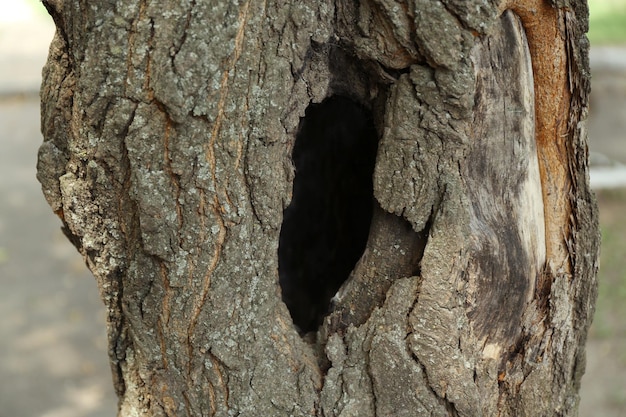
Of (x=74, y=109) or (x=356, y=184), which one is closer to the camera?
(x=74, y=109)

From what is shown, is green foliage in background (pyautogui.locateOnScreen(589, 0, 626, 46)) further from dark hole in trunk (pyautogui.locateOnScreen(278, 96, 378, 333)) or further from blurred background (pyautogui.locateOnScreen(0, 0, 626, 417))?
dark hole in trunk (pyautogui.locateOnScreen(278, 96, 378, 333))

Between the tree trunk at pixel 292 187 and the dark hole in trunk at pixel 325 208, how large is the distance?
710mm

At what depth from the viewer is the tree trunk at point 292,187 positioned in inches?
57.3

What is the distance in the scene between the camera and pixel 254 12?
1.43 metres

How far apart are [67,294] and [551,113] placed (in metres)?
3.89

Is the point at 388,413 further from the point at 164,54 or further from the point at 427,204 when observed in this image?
the point at 164,54

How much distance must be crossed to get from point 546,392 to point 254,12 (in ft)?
4.03

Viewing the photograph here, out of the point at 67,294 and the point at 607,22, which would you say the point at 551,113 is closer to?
the point at 67,294

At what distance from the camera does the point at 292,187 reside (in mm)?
1695

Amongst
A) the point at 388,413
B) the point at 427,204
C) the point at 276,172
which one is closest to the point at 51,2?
the point at 276,172

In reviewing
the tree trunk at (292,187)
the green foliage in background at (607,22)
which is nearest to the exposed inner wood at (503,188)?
the tree trunk at (292,187)

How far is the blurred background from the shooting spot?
3844mm

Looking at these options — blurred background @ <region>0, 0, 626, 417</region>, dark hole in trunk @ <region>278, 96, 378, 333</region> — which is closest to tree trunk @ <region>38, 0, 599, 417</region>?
dark hole in trunk @ <region>278, 96, 378, 333</region>

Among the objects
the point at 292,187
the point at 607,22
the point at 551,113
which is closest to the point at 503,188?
the point at 551,113
